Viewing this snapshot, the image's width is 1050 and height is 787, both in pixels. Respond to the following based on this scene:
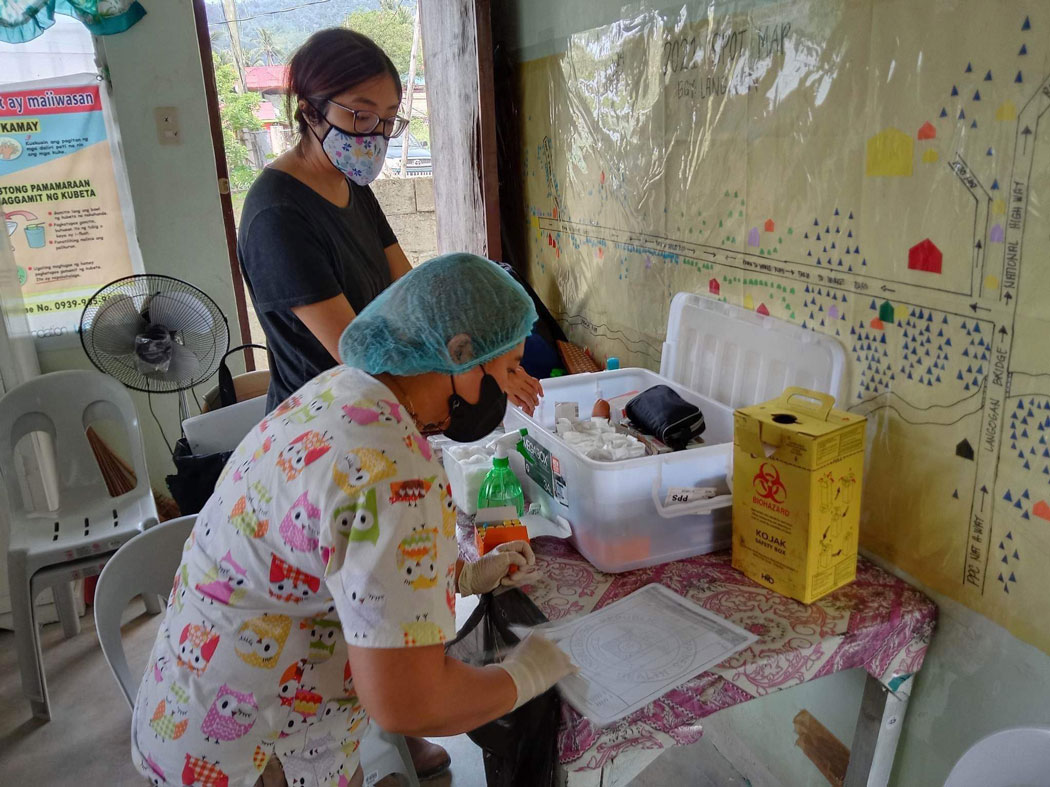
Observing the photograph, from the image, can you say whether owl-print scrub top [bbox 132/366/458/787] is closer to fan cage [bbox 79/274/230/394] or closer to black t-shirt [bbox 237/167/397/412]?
black t-shirt [bbox 237/167/397/412]

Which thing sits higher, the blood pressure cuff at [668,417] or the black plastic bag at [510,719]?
the blood pressure cuff at [668,417]

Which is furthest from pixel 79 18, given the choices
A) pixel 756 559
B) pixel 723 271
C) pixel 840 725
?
pixel 840 725

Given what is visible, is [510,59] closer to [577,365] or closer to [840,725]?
[577,365]

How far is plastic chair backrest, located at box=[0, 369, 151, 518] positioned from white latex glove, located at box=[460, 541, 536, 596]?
1.62 meters

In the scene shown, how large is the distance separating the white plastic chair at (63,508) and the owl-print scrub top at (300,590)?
52.8 inches

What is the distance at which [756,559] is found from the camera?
51.4 inches

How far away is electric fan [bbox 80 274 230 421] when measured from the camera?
238 centimetres

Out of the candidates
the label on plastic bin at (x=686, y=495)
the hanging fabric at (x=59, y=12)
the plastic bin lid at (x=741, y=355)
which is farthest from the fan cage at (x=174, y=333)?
the label on plastic bin at (x=686, y=495)

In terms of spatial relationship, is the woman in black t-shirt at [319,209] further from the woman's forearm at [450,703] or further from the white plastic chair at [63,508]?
the white plastic chair at [63,508]

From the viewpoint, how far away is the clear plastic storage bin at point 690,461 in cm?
136

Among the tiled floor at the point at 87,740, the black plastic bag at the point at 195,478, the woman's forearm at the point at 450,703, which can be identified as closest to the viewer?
the woman's forearm at the point at 450,703

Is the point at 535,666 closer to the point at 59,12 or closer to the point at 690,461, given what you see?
the point at 690,461

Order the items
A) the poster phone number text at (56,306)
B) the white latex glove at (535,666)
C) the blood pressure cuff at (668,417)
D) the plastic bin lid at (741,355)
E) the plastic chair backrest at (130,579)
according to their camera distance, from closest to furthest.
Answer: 1. the white latex glove at (535,666)
2. the plastic chair backrest at (130,579)
3. the plastic bin lid at (741,355)
4. the blood pressure cuff at (668,417)
5. the poster phone number text at (56,306)

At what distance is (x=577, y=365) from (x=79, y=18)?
7.22ft
